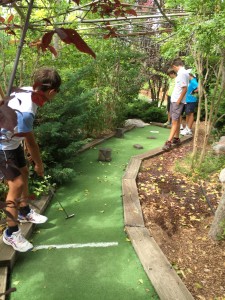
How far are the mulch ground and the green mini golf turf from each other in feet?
1.26

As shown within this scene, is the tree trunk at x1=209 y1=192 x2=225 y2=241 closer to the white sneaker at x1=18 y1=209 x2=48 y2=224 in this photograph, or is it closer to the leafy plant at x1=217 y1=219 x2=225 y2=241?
the leafy plant at x1=217 y1=219 x2=225 y2=241

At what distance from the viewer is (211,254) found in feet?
9.08

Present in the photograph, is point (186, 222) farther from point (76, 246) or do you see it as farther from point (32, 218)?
point (32, 218)

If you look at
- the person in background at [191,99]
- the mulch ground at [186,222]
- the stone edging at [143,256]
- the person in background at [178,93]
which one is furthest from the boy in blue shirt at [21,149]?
the person in background at [191,99]

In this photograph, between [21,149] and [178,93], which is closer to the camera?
[21,149]

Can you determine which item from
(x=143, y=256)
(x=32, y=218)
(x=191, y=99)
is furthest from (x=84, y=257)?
(x=191, y=99)

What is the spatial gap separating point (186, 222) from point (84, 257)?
1.36 m

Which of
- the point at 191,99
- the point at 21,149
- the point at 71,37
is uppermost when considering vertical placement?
the point at 71,37

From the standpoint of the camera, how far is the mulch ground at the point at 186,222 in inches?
97.2

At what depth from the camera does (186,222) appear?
3330 mm

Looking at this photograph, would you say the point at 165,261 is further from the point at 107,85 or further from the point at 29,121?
the point at 107,85

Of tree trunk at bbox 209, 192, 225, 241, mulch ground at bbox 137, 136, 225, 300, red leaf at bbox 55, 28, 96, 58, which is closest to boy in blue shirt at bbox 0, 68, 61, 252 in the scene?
red leaf at bbox 55, 28, 96, 58

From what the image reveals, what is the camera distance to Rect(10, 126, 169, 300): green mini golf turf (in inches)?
89.3

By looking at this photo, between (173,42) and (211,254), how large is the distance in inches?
134
